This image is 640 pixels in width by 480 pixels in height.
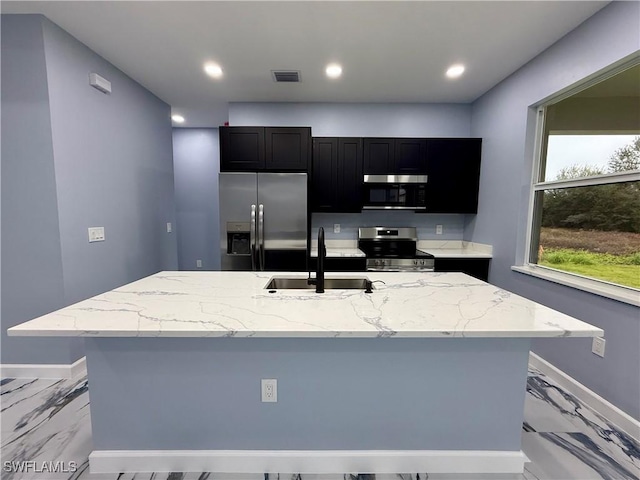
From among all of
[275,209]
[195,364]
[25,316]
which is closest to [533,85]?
[275,209]

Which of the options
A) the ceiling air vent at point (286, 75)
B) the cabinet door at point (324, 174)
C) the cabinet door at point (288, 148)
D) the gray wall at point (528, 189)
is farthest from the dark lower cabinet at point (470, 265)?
the ceiling air vent at point (286, 75)

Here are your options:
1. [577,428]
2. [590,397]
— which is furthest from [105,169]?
[590,397]

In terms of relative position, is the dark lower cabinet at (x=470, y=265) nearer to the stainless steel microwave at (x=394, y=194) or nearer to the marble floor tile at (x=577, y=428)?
the stainless steel microwave at (x=394, y=194)

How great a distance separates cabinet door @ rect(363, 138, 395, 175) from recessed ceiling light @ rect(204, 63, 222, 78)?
5.59ft

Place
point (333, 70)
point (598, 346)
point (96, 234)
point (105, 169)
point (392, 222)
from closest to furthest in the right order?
1. point (598, 346)
2. point (96, 234)
3. point (105, 169)
4. point (333, 70)
5. point (392, 222)

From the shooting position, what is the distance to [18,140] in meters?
2.03

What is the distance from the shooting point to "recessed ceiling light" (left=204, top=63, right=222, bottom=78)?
2.65 meters

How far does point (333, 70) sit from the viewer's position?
2691 mm

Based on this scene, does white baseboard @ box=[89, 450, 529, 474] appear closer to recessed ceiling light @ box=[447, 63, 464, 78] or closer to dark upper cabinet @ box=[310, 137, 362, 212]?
dark upper cabinet @ box=[310, 137, 362, 212]

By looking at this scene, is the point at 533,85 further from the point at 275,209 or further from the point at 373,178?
the point at 275,209

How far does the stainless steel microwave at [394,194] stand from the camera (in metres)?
3.32

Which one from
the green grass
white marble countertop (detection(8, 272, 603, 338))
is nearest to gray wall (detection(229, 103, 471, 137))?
the green grass

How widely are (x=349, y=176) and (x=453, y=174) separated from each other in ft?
4.11

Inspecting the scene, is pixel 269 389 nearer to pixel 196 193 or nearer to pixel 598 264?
pixel 598 264
